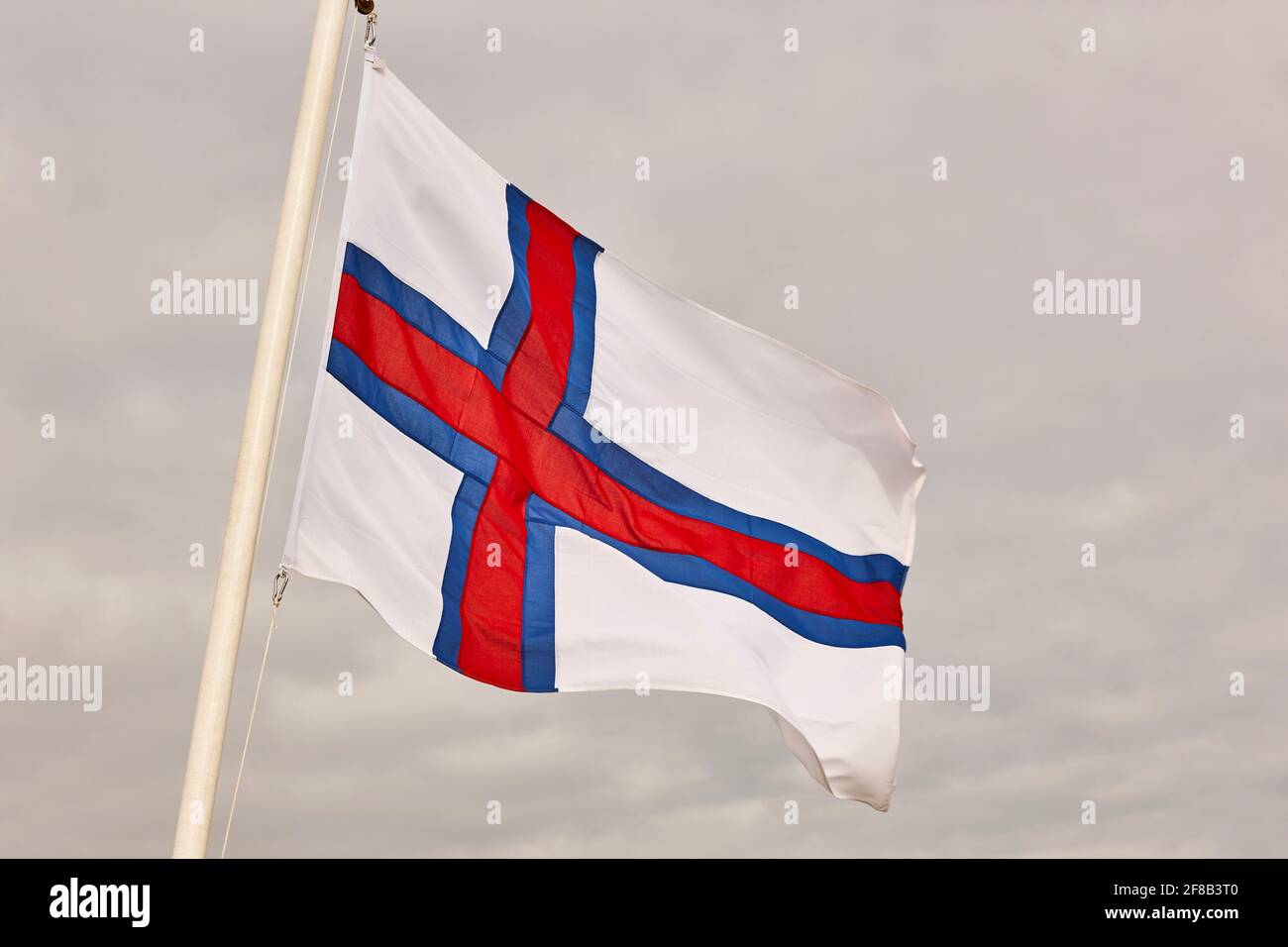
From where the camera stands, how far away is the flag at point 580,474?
10.7m

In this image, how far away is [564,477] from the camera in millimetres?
11992

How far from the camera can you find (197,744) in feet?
27.4

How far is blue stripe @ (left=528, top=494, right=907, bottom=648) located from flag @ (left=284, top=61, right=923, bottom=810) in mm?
22

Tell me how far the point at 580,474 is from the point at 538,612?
1466mm

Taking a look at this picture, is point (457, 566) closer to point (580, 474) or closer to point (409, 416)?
point (409, 416)

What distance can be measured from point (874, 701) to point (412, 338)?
5.35 meters

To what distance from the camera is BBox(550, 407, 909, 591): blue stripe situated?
12.2m

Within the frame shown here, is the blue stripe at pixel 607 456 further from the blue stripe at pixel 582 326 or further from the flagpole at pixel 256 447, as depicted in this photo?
the flagpole at pixel 256 447

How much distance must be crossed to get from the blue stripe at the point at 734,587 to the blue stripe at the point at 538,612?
0.26m
